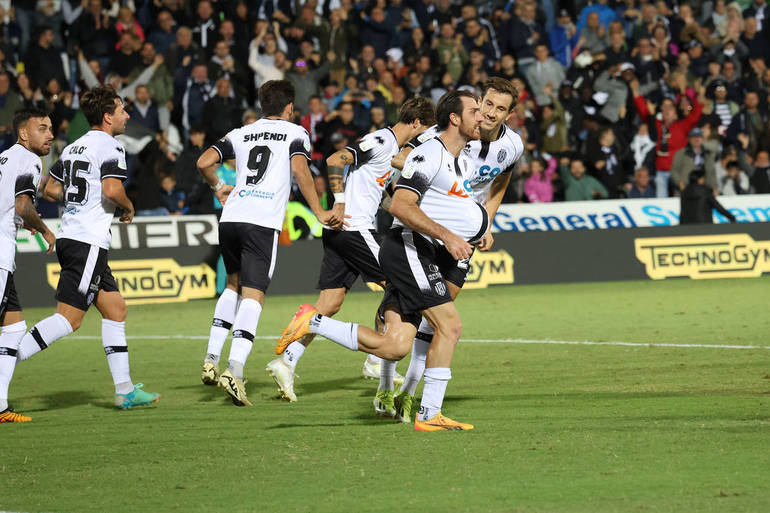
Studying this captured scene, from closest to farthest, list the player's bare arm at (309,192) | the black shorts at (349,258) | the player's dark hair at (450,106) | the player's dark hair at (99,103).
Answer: the player's dark hair at (450,106)
the player's dark hair at (99,103)
the player's bare arm at (309,192)
the black shorts at (349,258)

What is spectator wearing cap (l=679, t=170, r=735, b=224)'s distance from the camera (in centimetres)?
1841

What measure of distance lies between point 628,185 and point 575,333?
325 inches

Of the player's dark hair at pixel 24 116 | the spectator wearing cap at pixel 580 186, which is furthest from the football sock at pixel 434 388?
the spectator wearing cap at pixel 580 186

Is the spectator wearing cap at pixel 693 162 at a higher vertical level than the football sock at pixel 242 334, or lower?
lower

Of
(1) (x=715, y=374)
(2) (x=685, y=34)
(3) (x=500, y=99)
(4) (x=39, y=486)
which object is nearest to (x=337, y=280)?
(3) (x=500, y=99)

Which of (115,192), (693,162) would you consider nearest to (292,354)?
(115,192)

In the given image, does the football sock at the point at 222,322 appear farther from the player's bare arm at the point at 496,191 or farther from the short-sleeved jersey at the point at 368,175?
the player's bare arm at the point at 496,191

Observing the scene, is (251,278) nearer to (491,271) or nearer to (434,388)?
(434,388)

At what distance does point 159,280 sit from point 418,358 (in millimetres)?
9759

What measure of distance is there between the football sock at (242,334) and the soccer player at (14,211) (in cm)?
154

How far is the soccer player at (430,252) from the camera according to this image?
7.15 meters

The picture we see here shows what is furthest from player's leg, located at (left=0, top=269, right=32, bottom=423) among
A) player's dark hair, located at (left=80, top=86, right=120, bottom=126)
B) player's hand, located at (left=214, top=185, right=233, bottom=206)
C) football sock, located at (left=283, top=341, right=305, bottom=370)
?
football sock, located at (left=283, top=341, right=305, bottom=370)

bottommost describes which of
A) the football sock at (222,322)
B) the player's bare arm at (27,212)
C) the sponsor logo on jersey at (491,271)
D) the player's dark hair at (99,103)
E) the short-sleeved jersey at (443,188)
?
the sponsor logo on jersey at (491,271)

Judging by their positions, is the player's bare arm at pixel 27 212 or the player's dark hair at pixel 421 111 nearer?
the player's bare arm at pixel 27 212
